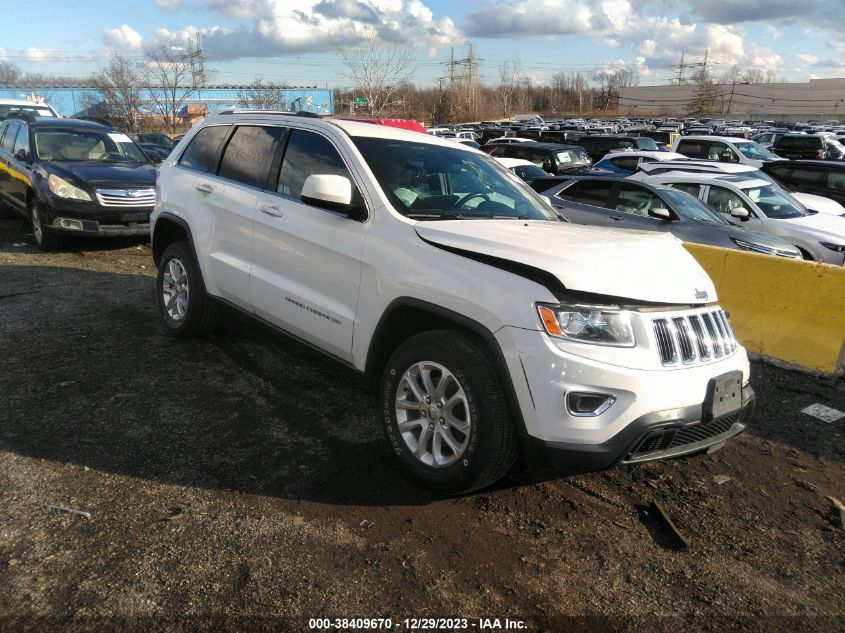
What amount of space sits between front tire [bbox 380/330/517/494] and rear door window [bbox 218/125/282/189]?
1.88m

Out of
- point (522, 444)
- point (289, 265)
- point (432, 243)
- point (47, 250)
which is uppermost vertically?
point (432, 243)

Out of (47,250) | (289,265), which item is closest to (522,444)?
(289,265)

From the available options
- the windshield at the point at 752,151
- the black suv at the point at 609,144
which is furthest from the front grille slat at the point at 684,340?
the black suv at the point at 609,144

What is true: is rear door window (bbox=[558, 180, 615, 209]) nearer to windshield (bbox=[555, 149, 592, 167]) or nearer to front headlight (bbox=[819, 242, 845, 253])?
front headlight (bbox=[819, 242, 845, 253])

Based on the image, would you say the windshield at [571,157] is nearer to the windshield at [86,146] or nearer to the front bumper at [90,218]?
the windshield at [86,146]

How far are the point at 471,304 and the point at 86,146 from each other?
29.0 feet

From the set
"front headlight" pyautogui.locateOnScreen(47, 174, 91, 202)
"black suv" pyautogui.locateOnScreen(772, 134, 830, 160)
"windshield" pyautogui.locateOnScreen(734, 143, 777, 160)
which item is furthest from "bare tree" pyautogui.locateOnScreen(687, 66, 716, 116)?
"front headlight" pyautogui.locateOnScreen(47, 174, 91, 202)

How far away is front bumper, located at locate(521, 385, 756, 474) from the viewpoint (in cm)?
277

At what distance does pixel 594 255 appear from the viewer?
9.93 feet

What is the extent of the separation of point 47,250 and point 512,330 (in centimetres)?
840

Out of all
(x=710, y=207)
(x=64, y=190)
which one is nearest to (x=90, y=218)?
(x=64, y=190)

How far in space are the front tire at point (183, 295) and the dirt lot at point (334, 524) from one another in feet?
1.74

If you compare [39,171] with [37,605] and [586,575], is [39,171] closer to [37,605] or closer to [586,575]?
[37,605]

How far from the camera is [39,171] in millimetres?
8750
